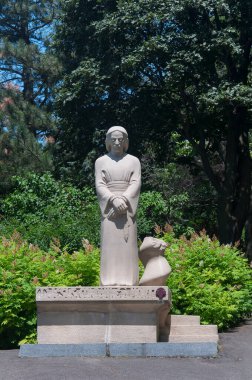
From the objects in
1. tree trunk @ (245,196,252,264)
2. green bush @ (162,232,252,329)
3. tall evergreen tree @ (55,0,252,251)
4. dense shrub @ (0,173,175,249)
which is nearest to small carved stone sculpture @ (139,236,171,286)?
green bush @ (162,232,252,329)

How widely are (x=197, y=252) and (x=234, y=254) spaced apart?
0.79m

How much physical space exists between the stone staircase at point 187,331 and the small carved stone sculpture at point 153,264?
Result: 82 cm

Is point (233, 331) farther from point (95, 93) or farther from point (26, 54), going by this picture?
→ point (26, 54)

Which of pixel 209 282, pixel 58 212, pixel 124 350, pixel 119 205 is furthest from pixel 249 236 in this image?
pixel 124 350

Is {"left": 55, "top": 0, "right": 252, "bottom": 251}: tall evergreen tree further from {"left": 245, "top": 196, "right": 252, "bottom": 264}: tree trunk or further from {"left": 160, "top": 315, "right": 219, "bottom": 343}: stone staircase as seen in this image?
{"left": 160, "top": 315, "right": 219, "bottom": 343}: stone staircase

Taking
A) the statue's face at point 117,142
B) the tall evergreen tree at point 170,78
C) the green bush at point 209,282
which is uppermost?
the tall evergreen tree at point 170,78

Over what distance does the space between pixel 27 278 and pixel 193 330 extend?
9.62ft

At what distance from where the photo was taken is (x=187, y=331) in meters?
12.5

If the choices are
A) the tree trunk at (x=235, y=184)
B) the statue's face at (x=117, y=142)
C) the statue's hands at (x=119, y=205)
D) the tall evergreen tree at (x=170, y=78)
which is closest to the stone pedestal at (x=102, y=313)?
the statue's hands at (x=119, y=205)

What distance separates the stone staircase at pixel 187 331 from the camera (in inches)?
480

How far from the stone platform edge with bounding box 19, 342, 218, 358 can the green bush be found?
309 cm

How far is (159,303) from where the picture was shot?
11.3m

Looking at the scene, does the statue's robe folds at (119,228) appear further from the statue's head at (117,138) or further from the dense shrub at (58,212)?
the dense shrub at (58,212)

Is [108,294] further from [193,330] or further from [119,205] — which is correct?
[193,330]
